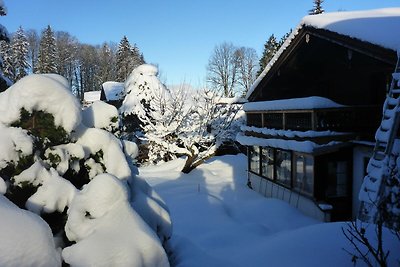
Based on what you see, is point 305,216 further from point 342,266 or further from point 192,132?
point 192,132

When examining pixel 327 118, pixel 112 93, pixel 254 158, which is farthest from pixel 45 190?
pixel 112 93

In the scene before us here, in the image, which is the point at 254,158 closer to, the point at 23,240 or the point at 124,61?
the point at 23,240

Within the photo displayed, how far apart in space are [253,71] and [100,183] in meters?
65.7

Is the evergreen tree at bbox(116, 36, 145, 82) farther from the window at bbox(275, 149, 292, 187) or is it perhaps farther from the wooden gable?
the window at bbox(275, 149, 292, 187)

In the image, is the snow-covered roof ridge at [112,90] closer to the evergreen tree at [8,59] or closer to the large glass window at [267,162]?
the evergreen tree at [8,59]

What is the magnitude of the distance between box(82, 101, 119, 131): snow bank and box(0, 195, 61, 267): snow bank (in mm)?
2757

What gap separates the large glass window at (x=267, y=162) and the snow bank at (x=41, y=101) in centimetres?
1245

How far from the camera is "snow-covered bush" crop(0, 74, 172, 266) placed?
4.30 m

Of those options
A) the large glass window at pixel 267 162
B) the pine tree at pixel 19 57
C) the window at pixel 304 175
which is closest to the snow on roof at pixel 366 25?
the window at pixel 304 175

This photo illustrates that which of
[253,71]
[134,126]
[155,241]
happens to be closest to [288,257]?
[155,241]

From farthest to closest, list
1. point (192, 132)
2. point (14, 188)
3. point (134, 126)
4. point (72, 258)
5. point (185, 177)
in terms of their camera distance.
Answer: point (134, 126), point (192, 132), point (185, 177), point (14, 188), point (72, 258)

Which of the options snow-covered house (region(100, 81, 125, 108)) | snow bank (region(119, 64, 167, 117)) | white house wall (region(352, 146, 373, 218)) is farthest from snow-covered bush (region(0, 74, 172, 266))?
snow-covered house (region(100, 81, 125, 108))

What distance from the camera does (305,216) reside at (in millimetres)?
13359

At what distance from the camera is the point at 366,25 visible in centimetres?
1155
